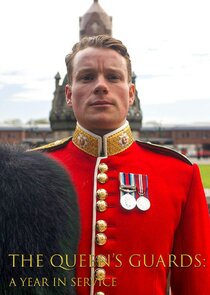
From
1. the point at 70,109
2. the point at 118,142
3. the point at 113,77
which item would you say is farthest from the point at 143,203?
the point at 70,109

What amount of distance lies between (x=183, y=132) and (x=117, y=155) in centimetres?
6057

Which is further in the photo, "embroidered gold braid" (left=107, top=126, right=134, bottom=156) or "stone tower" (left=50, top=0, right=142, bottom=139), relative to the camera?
"stone tower" (left=50, top=0, right=142, bottom=139)

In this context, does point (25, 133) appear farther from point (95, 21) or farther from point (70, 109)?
point (70, 109)

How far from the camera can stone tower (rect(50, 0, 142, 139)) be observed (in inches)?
745

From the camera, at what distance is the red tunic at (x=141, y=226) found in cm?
225

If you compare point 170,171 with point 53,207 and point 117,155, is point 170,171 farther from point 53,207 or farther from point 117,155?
point 53,207

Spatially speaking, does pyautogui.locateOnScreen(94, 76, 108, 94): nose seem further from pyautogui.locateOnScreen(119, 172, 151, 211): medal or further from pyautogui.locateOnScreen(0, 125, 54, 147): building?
pyautogui.locateOnScreen(0, 125, 54, 147): building

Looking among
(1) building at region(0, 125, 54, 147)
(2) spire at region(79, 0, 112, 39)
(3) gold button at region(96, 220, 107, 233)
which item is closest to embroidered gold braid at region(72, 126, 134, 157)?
(3) gold button at region(96, 220, 107, 233)

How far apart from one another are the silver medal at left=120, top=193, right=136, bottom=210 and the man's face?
14.9 inches

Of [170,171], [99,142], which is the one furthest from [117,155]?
[170,171]

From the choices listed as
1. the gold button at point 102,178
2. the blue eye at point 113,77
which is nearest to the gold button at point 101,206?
the gold button at point 102,178

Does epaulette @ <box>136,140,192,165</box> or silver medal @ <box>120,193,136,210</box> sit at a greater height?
epaulette @ <box>136,140,192,165</box>

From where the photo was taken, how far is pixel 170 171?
2506 mm

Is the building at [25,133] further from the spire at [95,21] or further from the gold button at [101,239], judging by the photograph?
the gold button at [101,239]
